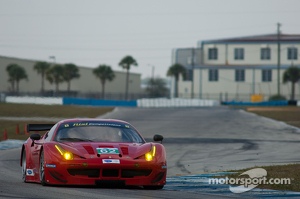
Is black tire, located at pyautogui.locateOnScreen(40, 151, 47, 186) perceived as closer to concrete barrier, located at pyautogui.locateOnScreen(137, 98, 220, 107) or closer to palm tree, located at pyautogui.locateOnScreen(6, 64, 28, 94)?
concrete barrier, located at pyautogui.locateOnScreen(137, 98, 220, 107)

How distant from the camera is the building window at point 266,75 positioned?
108 m

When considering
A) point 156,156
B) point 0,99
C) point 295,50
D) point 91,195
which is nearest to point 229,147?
point 156,156

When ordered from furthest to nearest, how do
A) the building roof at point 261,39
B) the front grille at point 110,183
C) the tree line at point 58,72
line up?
the building roof at point 261,39
the tree line at point 58,72
the front grille at point 110,183

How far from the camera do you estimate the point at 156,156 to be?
42.0 feet

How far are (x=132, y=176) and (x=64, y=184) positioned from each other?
1.07m

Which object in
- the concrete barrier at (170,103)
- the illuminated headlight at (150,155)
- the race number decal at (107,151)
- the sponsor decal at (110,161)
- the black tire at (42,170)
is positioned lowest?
the concrete barrier at (170,103)

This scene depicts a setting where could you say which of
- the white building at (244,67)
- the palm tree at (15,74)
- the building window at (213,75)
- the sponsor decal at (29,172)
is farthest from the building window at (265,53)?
the sponsor decal at (29,172)

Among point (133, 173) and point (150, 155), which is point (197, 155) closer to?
point (150, 155)

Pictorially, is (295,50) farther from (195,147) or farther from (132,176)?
(132,176)

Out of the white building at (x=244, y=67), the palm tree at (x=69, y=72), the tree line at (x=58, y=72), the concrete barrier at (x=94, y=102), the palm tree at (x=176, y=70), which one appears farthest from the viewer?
the palm tree at (x=69, y=72)

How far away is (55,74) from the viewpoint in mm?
117500

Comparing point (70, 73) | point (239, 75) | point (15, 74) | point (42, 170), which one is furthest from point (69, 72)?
point (42, 170)

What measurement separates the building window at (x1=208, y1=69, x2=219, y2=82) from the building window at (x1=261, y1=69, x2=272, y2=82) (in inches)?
260

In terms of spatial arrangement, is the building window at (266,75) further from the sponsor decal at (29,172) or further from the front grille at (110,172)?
the front grille at (110,172)
